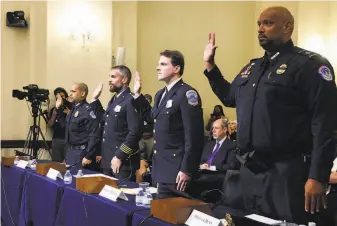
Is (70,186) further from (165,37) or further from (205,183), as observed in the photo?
(165,37)

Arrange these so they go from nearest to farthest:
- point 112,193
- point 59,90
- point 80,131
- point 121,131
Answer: point 112,193
point 121,131
point 80,131
point 59,90

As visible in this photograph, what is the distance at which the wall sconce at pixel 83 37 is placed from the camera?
21.2ft

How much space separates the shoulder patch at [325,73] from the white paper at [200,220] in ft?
2.18

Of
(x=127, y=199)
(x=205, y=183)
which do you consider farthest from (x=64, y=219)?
(x=205, y=183)

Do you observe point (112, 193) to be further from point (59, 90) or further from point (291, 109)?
point (59, 90)

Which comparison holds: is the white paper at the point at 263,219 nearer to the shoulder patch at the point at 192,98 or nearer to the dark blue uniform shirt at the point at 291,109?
the dark blue uniform shirt at the point at 291,109

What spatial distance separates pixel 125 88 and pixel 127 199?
67.3 inches

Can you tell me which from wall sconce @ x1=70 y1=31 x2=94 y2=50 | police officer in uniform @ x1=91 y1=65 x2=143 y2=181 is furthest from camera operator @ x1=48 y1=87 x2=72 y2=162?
police officer in uniform @ x1=91 y1=65 x2=143 y2=181

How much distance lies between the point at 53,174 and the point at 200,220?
4.92ft

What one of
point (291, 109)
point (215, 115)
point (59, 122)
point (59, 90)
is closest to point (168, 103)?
point (291, 109)

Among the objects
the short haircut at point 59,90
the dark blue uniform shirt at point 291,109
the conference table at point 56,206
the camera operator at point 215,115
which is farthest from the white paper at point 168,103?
the camera operator at point 215,115

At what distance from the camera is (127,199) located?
2186 millimetres

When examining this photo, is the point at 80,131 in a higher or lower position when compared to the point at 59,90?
lower

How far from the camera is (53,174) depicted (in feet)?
9.57
